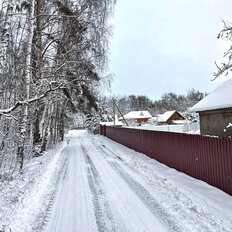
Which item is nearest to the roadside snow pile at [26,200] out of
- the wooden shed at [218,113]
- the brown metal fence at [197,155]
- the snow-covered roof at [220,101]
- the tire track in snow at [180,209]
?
the tire track in snow at [180,209]

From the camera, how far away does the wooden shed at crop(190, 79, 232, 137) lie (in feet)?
46.3

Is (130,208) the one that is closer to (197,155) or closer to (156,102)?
(197,155)

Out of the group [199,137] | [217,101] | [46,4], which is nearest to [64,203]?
[199,137]

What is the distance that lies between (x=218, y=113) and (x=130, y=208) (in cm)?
1019

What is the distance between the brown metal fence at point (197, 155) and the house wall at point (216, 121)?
126 inches

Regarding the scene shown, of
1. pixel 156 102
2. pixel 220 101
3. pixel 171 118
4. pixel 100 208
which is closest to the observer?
pixel 100 208

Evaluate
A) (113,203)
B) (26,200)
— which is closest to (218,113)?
(113,203)

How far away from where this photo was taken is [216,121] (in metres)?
15.4

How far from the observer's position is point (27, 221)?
5520mm

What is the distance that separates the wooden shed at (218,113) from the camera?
14.1 meters

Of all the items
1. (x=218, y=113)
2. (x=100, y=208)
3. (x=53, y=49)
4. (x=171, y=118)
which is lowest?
(x=100, y=208)

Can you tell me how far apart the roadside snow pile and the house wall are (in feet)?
26.4

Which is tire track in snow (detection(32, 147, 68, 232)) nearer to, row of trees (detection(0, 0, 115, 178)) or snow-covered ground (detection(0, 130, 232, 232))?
snow-covered ground (detection(0, 130, 232, 232))

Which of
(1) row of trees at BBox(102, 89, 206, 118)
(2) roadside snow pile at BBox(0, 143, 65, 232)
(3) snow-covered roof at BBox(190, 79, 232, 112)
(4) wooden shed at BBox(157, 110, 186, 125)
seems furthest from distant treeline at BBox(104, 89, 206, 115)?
(2) roadside snow pile at BBox(0, 143, 65, 232)
